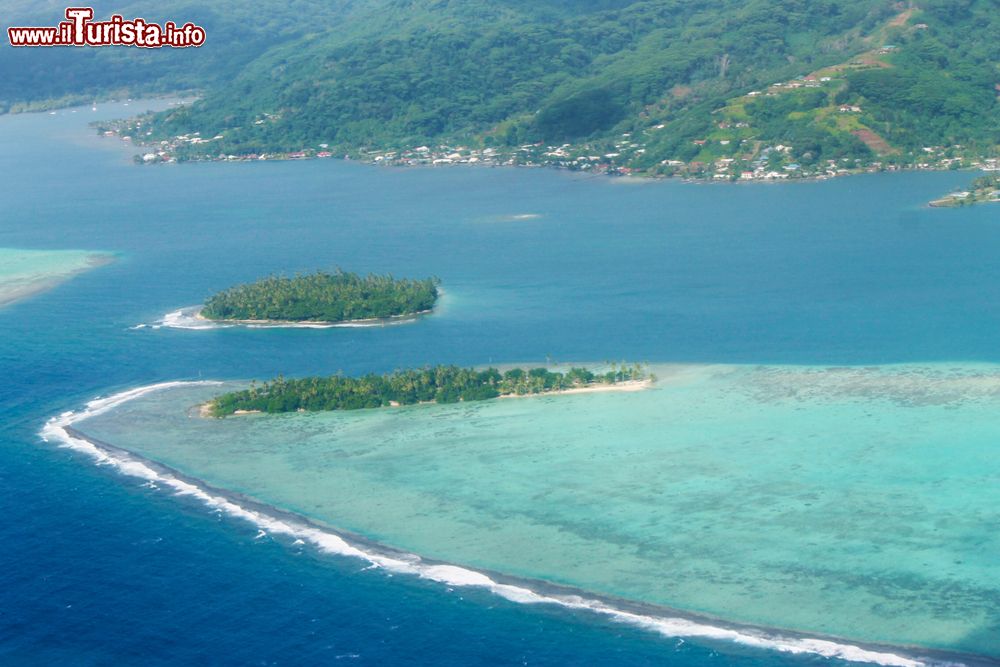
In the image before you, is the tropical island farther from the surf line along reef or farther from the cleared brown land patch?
the surf line along reef

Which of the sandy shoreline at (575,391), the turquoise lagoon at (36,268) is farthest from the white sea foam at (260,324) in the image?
the sandy shoreline at (575,391)

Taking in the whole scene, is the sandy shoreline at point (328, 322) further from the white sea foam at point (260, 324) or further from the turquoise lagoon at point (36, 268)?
the turquoise lagoon at point (36, 268)

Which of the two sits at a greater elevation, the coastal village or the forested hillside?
the forested hillside

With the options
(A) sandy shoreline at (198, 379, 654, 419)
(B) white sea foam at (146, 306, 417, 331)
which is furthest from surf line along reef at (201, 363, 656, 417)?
(B) white sea foam at (146, 306, 417, 331)

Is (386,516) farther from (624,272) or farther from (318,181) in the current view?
(318,181)

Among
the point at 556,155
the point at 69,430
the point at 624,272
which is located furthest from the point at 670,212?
the point at 69,430

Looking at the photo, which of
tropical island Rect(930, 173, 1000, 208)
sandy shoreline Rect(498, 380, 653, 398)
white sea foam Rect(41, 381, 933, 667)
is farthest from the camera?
tropical island Rect(930, 173, 1000, 208)

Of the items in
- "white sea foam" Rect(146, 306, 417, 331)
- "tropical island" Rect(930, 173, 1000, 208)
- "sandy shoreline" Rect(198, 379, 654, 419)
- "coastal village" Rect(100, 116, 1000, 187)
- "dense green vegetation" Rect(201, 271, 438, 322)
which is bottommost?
"sandy shoreline" Rect(198, 379, 654, 419)

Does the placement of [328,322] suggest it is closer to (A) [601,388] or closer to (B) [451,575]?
(A) [601,388]
